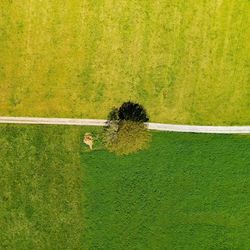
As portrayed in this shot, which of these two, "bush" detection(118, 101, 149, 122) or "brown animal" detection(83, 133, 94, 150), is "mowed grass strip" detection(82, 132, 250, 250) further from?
"bush" detection(118, 101, 149, 122)

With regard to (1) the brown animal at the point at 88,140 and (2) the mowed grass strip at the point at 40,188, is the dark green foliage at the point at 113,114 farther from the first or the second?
(2) the mowed grass strip at the point at 40,188

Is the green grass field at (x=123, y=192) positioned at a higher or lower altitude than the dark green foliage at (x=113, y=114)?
lower

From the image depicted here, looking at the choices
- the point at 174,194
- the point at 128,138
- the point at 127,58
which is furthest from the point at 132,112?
the point at 174,194

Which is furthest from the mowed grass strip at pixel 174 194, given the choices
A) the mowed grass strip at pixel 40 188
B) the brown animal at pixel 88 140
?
the mowed grass strip at pixel 40 188

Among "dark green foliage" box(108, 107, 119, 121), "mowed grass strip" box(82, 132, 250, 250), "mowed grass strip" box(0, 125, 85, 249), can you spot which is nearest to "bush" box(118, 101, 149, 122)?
"dark green foliage" box(108, 107, 119, 121)

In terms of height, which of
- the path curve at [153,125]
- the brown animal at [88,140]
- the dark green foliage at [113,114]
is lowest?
the brown animal at [88,140]

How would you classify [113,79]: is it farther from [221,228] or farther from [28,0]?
[221,228]

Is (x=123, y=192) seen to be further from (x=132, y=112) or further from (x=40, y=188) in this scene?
(x=40, y=188)
